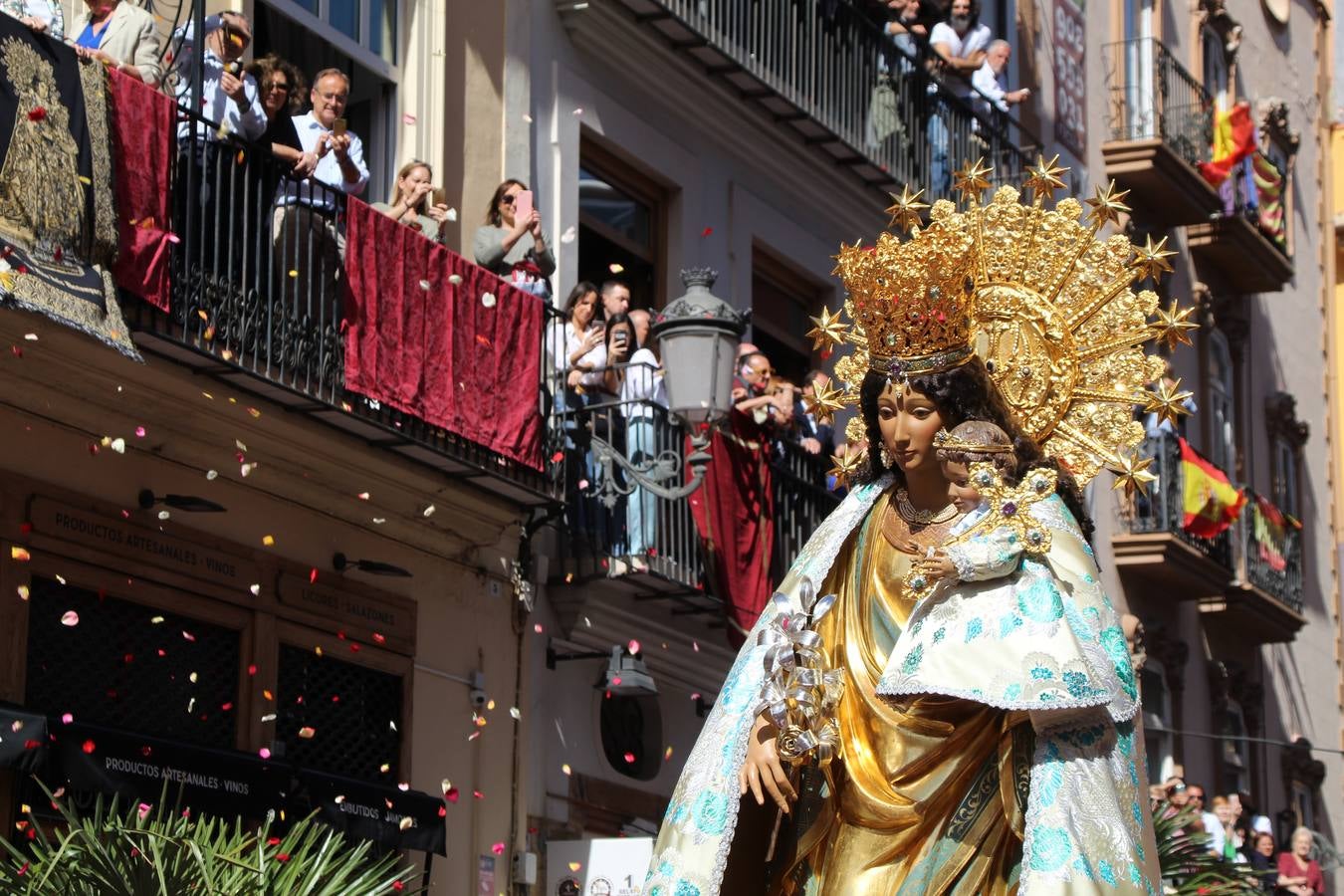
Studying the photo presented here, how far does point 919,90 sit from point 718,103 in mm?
2663

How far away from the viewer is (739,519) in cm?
1471

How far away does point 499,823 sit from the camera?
520 inches

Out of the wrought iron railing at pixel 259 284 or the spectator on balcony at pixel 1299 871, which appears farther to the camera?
the spectator on balcony at pixel 1299 871

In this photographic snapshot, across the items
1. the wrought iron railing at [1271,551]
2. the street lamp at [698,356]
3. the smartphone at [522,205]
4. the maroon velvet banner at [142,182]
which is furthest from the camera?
the wrought iron railing at [1271,551]

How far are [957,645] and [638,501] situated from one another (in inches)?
249

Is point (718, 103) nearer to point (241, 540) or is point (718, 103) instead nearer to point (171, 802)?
point (241, 540)

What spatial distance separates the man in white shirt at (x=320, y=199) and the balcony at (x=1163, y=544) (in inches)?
404

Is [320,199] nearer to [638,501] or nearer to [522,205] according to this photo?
[522,205]

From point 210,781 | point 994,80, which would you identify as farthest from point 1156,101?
point 210,781

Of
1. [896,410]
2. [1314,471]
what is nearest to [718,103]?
[896,410]

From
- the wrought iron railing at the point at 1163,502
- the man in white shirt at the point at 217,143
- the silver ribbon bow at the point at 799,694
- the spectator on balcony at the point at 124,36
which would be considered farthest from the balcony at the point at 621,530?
the wrought iron railing at the point at 1163,502

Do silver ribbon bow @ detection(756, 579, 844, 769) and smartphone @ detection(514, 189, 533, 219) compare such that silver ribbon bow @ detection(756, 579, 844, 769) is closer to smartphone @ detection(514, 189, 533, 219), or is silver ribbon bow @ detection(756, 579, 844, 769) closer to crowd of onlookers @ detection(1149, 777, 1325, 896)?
smartphone @ detection(514, 189, 533, 219)

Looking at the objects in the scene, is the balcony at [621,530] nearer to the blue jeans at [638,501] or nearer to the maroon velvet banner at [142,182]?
the blue jeans at [638,501]

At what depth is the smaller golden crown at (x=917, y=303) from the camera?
26.8 ft
